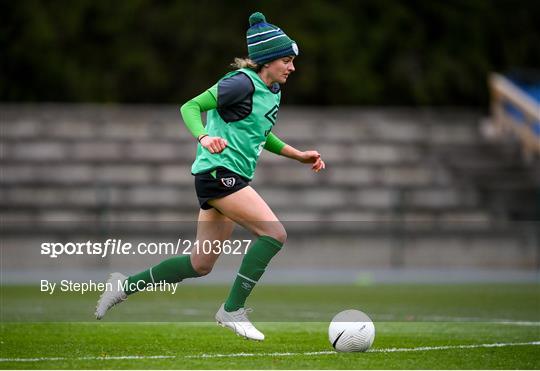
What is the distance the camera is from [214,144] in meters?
6.98

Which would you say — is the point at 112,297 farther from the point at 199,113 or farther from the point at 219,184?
the point at 199,113

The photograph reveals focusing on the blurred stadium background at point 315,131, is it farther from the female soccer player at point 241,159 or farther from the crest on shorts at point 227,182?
the crest on shorts at point 227,182

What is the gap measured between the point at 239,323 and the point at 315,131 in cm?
1344

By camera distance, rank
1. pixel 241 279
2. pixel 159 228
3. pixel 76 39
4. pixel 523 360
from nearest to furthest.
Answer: pixel 523 360
pixel 241 279
pixel 159 228
pixel 76 39

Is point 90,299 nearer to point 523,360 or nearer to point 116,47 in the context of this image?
point 523,360

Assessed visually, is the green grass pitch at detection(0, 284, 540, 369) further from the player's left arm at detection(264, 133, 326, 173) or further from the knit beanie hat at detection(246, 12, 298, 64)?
the knit beanie hat at detection(246, 12, 298, 64)

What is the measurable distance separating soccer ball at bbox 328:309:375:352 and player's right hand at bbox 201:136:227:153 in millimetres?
1338

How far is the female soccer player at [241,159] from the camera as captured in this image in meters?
7.39

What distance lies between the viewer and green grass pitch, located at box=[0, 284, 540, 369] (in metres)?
6.77

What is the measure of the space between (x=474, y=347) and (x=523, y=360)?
2.24 feet

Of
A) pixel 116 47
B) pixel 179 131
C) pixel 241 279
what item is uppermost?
pixel 241 279

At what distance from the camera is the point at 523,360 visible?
692cm

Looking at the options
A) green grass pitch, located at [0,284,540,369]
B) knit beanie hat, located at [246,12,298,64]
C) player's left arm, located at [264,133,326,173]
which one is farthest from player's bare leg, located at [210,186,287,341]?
knit beanie hat, located at [246,12,298,64]

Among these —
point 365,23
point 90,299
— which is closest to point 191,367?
point 90,299
